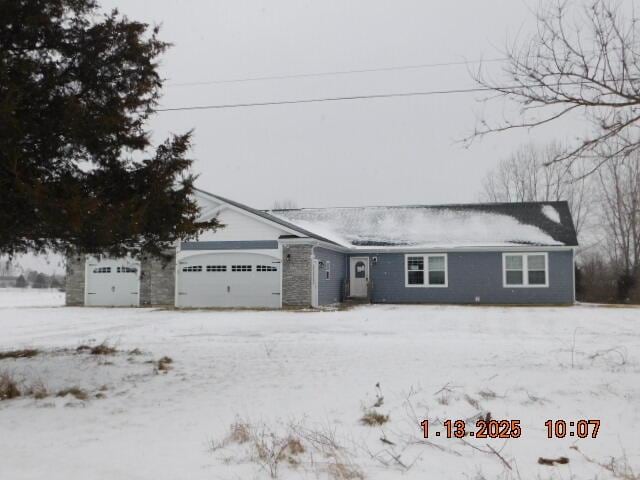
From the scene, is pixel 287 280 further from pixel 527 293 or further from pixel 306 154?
pixel 306 154

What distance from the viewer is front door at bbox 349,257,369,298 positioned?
25.4 metres

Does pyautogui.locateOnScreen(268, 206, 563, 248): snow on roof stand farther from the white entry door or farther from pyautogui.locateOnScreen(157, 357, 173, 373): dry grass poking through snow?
pyautogui.locateOnScreen(157, 357, 173, 373): dry grass poking through snow

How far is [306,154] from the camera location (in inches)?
2314

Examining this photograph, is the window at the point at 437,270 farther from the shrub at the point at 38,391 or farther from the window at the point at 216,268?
the shrub at the point at 38,391

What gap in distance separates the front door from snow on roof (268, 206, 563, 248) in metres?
0.87

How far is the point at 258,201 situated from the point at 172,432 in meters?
79.4

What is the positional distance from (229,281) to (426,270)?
899cm

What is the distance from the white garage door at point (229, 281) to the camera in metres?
20.9

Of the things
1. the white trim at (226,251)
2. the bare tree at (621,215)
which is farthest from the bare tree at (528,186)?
the white trim at (226,251)

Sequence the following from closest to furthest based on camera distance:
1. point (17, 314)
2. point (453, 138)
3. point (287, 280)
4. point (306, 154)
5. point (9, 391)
→ point (9, 391), point (453, 138), point (17, 314), point (287, 280), point (306, 154)

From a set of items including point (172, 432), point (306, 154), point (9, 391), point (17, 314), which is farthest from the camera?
point (306, 154)

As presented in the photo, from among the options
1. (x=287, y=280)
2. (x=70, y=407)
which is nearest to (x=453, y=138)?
(x=70, y=407)
